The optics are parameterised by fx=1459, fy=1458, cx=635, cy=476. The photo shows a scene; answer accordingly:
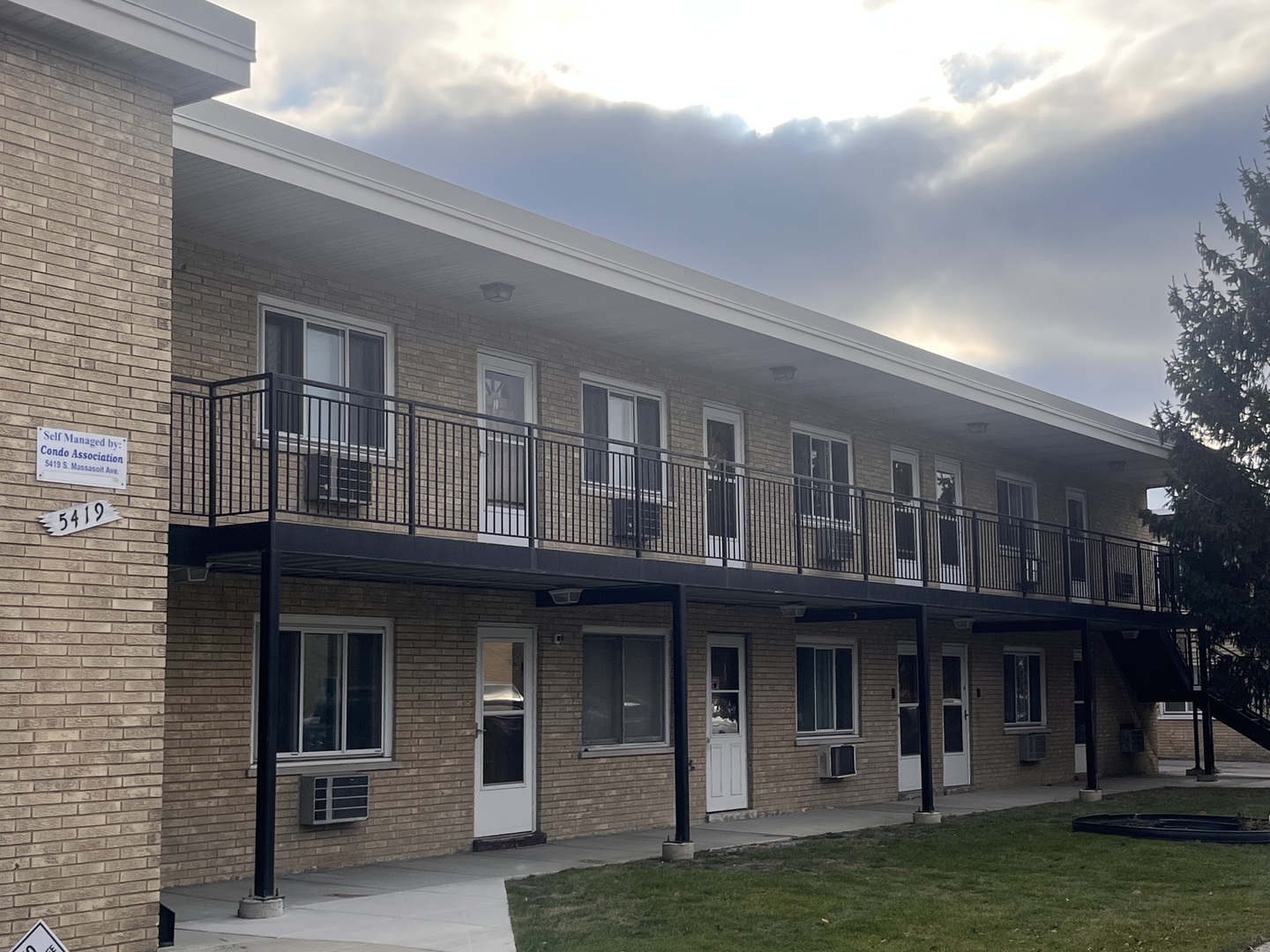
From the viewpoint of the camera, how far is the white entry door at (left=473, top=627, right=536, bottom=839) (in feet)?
49.3

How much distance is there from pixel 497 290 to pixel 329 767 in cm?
483

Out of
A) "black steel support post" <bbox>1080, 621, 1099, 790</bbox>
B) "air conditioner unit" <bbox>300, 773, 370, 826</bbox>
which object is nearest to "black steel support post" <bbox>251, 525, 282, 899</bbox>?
"air conditioner unit" <bbox>300, 773, 370, 826</bbox>

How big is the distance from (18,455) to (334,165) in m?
3.92

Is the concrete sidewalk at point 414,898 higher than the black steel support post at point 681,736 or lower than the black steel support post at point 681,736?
lower

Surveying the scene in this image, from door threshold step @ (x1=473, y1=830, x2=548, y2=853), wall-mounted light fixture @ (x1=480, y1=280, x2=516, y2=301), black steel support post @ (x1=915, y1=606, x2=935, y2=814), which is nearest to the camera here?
wall-mounted light fixture @ (x1=480, y1=280, x2=516, y2=301)

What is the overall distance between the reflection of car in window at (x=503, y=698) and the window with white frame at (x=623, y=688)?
1149mm

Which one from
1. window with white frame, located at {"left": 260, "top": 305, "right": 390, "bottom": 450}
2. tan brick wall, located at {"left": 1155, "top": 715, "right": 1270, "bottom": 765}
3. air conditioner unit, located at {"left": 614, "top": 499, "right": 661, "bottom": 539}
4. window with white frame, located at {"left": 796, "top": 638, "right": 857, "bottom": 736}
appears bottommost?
tan brick wall, located at {"left": 1155, "top": 715, "right": 1270, "bottom": 765}

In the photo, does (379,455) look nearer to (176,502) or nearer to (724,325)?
(176,502)

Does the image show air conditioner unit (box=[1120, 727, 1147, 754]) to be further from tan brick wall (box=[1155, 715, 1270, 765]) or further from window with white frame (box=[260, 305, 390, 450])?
window with white frame (box=[260, 305, 390, 450])

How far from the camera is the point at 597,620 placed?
55.0 ft

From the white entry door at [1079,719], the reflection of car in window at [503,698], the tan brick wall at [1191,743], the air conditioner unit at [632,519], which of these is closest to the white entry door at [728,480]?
the air conditioner unit at [632,519]

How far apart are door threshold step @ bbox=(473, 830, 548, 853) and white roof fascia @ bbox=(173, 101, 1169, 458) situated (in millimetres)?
5758

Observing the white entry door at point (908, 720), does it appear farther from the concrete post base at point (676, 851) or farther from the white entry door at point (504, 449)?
the white entry door at point (504, 449)

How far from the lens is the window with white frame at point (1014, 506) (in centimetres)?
2447
